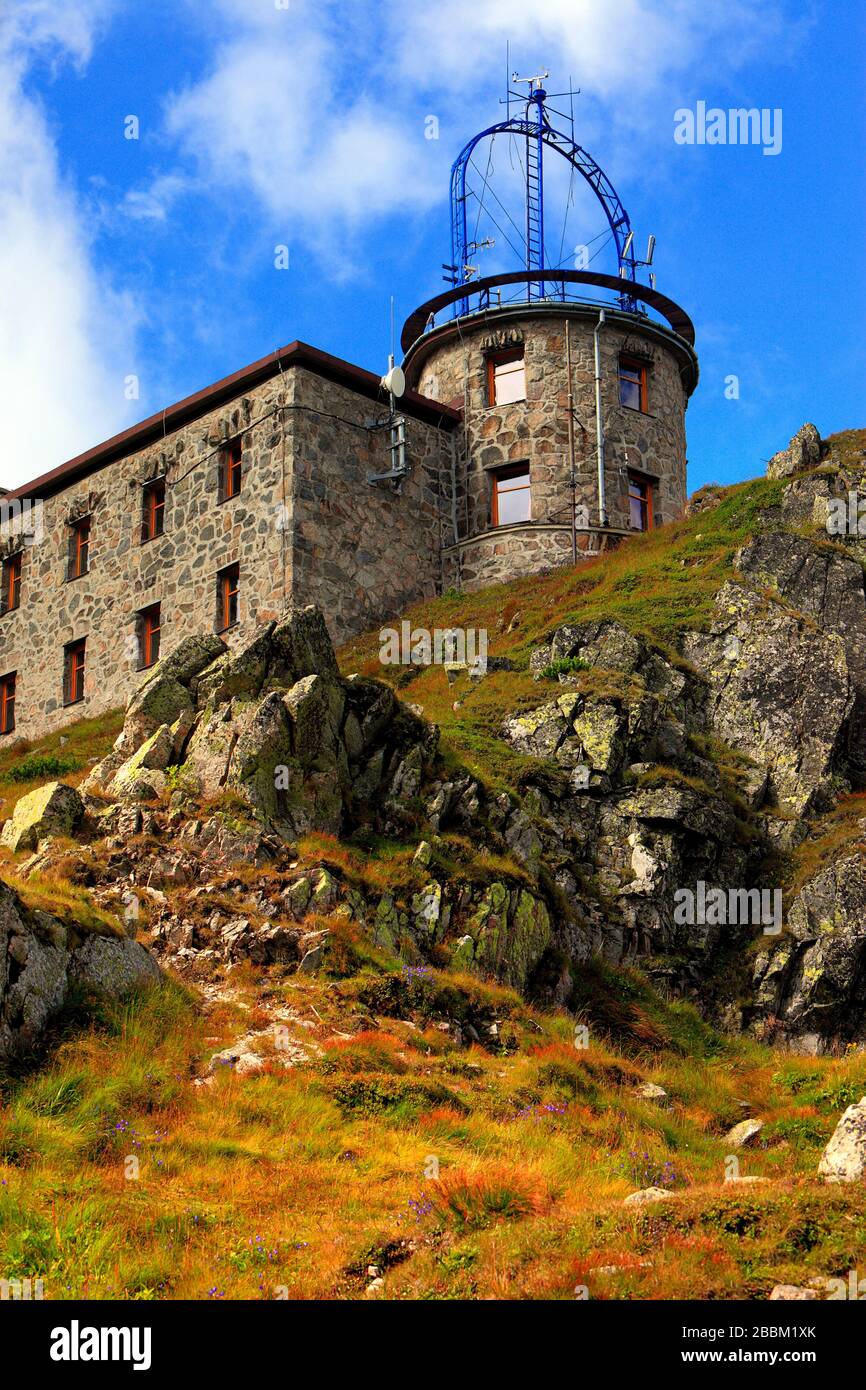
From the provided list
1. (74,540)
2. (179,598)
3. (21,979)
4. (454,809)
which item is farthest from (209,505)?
(21,979)

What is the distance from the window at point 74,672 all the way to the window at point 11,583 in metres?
3.82

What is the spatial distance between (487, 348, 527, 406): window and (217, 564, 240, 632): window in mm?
9604

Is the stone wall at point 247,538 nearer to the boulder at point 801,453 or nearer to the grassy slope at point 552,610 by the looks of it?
the grassy slope at point 552,610

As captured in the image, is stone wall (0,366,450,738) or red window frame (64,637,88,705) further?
red window frame (64,637,88,705)

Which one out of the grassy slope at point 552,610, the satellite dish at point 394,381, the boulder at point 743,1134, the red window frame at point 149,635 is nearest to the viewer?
the boulder at point 743,1134

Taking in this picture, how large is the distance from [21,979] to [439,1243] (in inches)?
214

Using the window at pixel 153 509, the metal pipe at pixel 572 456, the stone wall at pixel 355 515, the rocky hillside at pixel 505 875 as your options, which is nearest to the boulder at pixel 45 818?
the rocky hillside at pixel 505 875

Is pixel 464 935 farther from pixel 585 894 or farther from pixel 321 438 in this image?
pixel 321 438

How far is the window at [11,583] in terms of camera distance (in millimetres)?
44281

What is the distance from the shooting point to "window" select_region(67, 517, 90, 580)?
42.2 meters

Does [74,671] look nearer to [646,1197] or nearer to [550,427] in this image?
[550,427]

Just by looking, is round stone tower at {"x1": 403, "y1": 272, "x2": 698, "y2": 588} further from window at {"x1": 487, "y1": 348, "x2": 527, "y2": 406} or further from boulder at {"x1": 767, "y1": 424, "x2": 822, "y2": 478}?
boulder at {"x1": 767, "y1": 424, "x2": 822, "y2": 478}

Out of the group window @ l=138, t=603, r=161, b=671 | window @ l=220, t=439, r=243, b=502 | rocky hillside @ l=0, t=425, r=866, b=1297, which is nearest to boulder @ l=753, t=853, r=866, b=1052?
rocky hillside @ l=0, t=425, r=866, b=1297

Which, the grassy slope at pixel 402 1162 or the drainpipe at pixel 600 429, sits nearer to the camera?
the grassy slope at pixel 402 1162
